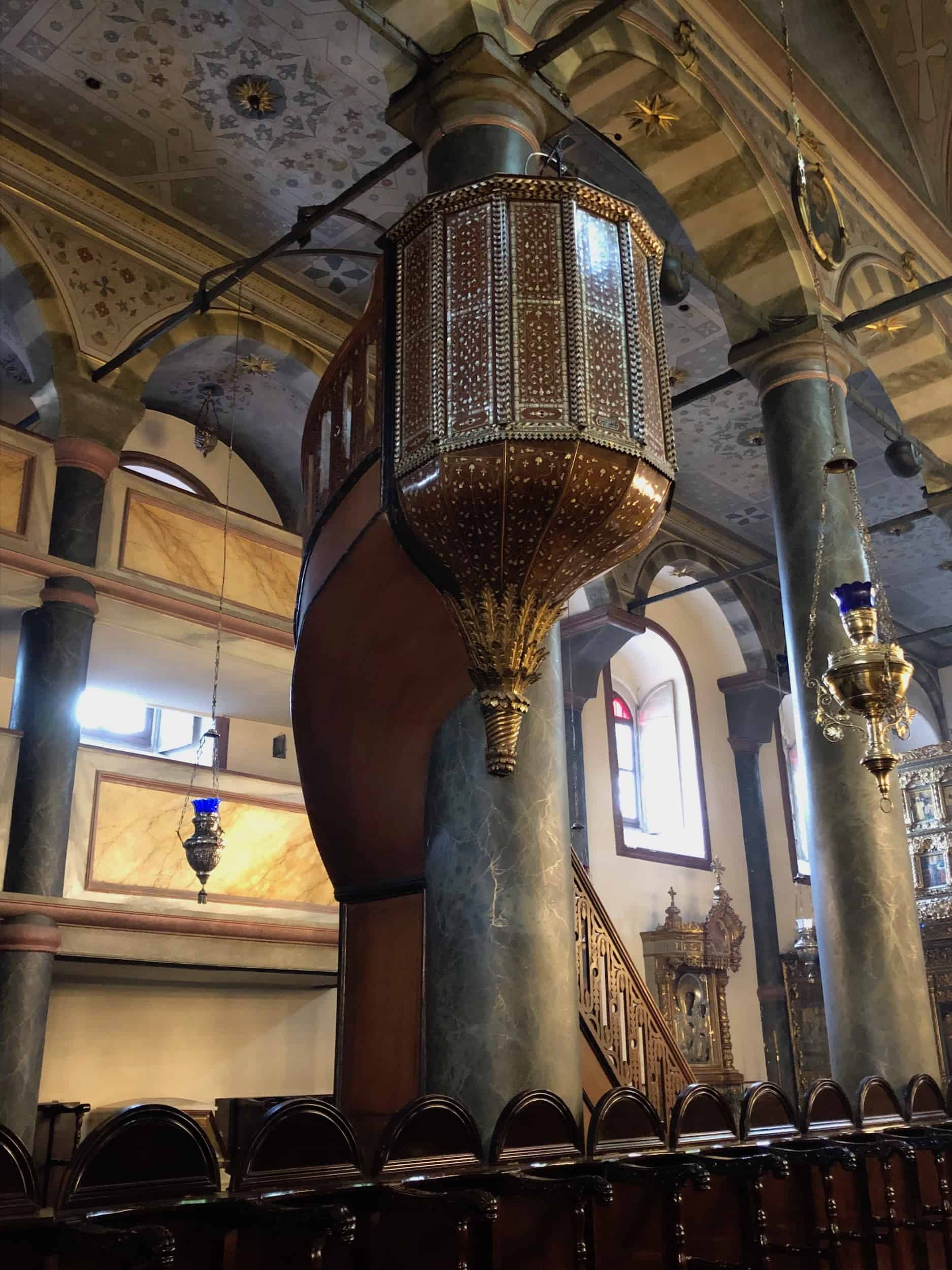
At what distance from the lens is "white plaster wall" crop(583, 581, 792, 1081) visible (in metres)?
12.6

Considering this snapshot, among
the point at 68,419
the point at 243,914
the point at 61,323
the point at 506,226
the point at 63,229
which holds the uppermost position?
the point at 63,229

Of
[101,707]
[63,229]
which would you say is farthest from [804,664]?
[101,707]

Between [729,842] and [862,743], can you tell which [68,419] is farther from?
[729,842]

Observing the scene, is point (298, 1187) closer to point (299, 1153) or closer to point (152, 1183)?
point (299, 1153)

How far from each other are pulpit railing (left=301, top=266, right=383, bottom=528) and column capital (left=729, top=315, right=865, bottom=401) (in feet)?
10.3

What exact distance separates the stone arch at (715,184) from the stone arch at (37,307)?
12.7 ft

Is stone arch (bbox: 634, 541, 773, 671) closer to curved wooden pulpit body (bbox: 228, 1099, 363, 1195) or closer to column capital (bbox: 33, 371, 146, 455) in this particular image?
column capital (bbox: 33, 371, 146, 455)

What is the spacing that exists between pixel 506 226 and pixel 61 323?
5.47 meters

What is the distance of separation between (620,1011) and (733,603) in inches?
338

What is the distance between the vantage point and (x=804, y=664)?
20.5 feet

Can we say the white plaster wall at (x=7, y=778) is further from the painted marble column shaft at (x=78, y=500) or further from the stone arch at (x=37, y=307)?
the stone arch at (x=37, y=307)

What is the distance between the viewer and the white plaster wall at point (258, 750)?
35.9 feet

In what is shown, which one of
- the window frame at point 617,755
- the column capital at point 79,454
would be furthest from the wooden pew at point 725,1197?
the window frame at point 617,755

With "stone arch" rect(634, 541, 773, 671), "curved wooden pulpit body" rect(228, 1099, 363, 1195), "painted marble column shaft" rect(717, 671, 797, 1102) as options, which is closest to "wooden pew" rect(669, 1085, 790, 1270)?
"curved wooden pulpit body" rect(228, 1099, 363, 1195)
